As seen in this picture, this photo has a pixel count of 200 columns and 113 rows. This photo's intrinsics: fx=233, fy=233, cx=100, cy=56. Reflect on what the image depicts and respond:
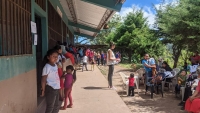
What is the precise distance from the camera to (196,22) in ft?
27.6

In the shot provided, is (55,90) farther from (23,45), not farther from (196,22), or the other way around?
(196,22)

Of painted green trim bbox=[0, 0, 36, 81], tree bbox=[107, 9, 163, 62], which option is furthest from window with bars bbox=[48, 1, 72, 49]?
tree bbox=[107, 9, 163, 62]

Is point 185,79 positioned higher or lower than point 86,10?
lower

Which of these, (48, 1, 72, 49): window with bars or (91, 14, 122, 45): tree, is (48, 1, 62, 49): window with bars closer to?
(48, 1, 72, 49): window with bars

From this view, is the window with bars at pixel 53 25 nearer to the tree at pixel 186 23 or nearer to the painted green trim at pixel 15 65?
the painted green trim at pixel 15 65

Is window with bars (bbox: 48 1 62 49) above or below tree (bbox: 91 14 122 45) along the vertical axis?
below

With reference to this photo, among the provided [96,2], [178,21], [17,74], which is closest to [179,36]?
[178,21]

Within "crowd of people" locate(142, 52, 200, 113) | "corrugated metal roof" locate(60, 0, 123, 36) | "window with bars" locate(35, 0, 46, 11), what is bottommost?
"crowd of people" locate(142, 52, 200, 113)

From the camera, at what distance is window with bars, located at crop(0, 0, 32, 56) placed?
3256mm

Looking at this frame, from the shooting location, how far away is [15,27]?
375cm

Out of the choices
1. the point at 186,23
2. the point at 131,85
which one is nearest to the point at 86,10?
the point at 186,23

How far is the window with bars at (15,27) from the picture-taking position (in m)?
3.26

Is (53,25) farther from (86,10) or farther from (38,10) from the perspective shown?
(38,10)

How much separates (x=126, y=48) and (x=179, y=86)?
20.4m
